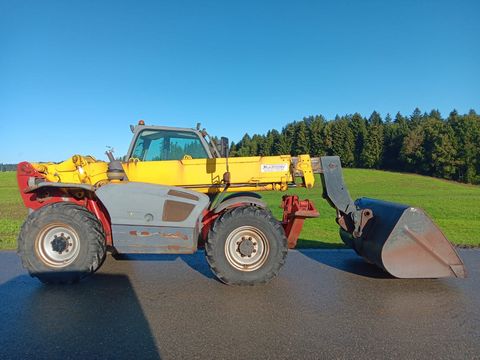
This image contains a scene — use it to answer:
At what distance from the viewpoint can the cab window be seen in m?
5.64

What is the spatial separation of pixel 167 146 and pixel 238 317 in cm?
301

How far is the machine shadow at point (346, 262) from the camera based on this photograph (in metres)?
5.49

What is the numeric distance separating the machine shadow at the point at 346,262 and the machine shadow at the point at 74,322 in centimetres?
335

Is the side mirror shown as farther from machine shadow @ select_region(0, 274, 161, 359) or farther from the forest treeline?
the forest treeline

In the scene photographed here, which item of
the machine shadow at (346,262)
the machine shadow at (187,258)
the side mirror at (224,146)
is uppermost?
the side mirror at (224,146)

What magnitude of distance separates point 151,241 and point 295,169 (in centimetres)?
249

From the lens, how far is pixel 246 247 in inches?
195

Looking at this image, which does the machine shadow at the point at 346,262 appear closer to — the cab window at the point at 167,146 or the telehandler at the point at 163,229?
the telehandler at the point at 163,229

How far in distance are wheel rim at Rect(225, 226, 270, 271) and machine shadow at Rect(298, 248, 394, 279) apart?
157 cm

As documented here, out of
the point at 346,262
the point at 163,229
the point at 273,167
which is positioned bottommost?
the point at 346,262

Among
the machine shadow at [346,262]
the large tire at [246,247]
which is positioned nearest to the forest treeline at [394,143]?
the machine shadow at [346,262]

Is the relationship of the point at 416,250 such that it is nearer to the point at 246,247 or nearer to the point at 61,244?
the point at 246,247

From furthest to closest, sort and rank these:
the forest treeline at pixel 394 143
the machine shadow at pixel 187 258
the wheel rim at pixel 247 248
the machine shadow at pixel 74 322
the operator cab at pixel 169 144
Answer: the forest treeline at pixel 394 143 → the machine shadow at pixel 187 258 → the operator cab at pixel 169 144 → the wheel rim at pixel 247 248 → the machine shadow at pixel 74 322

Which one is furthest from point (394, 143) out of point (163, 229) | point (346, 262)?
point (163, 229)
